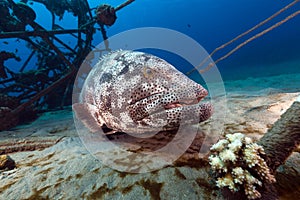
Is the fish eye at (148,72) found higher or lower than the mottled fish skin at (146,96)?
higher

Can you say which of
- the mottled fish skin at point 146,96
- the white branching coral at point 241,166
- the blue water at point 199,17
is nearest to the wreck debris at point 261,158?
the white branching coral at point 241,166

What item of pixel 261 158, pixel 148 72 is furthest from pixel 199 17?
pixel 261 158

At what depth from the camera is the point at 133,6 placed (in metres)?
109

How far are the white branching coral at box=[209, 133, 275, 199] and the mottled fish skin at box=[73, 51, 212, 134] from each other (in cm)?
62

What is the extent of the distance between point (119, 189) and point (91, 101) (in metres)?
1.78

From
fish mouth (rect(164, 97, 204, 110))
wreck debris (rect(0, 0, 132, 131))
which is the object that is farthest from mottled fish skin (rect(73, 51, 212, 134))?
wreck debris (rect(0, 0, 132, 131))

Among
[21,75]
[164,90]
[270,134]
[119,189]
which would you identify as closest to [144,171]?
[119,189]

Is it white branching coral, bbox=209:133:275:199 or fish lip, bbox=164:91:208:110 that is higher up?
fish lip, bbox=164:91:208:110

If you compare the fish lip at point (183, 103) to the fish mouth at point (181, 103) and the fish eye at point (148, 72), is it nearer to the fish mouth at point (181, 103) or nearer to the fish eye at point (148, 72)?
the fish mouth at point (181, 103)

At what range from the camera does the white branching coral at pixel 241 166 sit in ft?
4.42

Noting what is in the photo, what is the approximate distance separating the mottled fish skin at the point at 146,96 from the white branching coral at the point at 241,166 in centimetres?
62

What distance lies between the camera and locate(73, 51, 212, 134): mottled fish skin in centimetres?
208

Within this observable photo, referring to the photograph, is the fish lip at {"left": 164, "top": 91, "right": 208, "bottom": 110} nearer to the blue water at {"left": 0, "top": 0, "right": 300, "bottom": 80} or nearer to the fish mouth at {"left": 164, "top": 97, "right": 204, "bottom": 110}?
the fish mouth at {"left": 164, "top": 97, "right": 204, "bottom": 110}

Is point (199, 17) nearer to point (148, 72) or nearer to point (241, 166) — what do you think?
point (148, 72)
